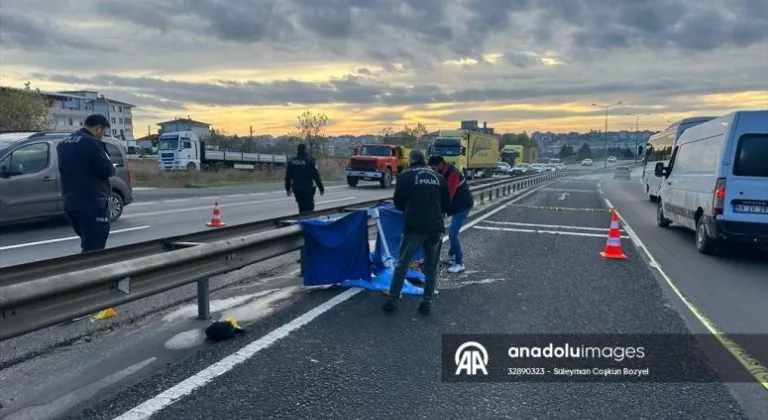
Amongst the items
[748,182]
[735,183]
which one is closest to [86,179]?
[735,183]

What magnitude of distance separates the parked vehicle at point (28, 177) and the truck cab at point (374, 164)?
1898 centimetres

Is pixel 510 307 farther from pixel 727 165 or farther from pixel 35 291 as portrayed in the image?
pixel 727 165

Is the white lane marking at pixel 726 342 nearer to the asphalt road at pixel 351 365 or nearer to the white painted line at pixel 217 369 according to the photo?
the asphalt road at pixel 351 365

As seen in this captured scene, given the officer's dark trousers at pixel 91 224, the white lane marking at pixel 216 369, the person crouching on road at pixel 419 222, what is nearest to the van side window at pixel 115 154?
the officer's dark trousers at pixel 91 224

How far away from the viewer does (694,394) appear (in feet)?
12.8

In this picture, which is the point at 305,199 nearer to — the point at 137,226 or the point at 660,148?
the point at 137,226

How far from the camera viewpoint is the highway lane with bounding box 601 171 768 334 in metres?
5.92

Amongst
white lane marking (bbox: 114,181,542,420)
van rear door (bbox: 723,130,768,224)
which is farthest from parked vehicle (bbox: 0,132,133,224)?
van rear door (bbox: 723,130,768,224)

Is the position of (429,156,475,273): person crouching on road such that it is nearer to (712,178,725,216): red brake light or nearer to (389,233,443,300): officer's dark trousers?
(389,233,443,300): officer's dark trousers

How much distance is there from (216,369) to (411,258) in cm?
247

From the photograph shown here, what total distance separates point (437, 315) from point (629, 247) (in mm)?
6375

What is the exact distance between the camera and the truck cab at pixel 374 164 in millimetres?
29531

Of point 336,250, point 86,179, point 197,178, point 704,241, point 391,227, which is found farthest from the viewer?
point 197,178

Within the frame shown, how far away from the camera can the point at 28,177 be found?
422 inches
